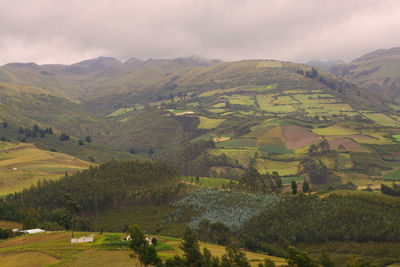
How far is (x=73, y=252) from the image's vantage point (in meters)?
71.5

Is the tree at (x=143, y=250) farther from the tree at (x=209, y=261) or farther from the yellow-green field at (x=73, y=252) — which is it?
the tree at (x=209, y=261)

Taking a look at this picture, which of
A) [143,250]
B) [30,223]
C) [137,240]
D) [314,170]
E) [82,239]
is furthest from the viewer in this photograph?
[314,170]

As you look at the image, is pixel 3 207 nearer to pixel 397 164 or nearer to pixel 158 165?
pixel 158 165

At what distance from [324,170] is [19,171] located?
167 meters

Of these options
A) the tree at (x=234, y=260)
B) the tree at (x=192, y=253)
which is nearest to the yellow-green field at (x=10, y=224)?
the tree at (x=192, y=253)

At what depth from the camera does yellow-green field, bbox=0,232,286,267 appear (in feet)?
216

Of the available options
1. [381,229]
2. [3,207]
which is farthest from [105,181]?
[381,229]

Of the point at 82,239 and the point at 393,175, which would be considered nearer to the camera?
the point at 82,239

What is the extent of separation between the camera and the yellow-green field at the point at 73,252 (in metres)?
65.9

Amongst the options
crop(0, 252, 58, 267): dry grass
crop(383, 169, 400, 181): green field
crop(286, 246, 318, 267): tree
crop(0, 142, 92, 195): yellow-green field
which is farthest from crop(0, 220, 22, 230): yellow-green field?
crop(383, 169, 400, 181): green field

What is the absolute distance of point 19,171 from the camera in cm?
17588

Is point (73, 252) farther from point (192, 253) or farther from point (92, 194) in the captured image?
point (92, 194)

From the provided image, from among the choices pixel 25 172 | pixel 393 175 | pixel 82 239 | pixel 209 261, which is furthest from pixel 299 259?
pixel 25 172

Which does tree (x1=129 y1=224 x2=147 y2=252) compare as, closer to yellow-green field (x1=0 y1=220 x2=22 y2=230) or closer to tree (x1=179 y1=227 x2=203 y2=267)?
tree (x1=179 y1=227 x2=203 y2=267)
